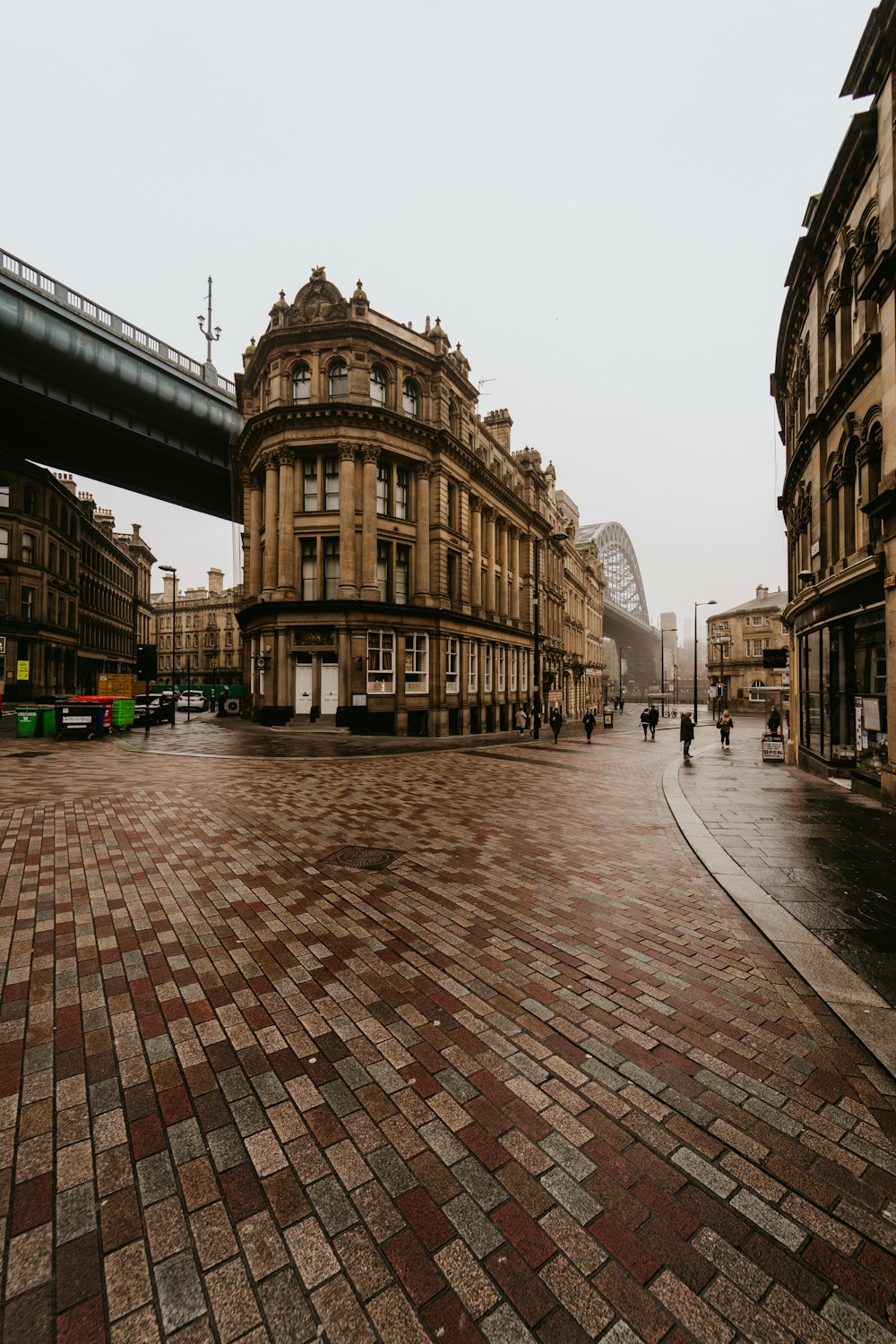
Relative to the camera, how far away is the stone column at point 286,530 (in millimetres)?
26078

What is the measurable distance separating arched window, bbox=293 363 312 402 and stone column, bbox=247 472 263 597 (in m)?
4.85

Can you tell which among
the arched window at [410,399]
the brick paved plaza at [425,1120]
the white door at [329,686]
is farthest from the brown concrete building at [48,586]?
the brick paved plaza at [425,1120]

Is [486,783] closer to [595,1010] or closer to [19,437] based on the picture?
[595,1010]

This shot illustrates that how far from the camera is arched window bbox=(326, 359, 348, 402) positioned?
86.9ft

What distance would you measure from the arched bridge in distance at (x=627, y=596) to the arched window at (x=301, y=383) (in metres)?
101

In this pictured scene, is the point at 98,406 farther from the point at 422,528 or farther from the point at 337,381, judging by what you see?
the point at 422,528

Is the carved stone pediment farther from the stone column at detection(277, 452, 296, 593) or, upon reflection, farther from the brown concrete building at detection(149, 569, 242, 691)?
the brown concrete building at detection(149, 569, 242, 691)

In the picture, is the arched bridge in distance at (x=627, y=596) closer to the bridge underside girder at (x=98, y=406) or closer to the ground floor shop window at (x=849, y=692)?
the bridge underside girder at (x=98, y=406)

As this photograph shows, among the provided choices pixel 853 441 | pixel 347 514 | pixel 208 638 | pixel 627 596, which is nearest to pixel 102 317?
pixel 347 514

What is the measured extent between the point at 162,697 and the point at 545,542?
1282 inches

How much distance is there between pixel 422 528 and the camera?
93.7ft

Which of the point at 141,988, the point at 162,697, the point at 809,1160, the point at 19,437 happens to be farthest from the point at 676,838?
the point at 19,437

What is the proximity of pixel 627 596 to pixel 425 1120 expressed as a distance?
169 metres

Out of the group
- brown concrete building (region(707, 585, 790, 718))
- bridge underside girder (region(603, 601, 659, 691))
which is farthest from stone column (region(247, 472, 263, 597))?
bridge underside girder (region(603, 601, 659, 691))
